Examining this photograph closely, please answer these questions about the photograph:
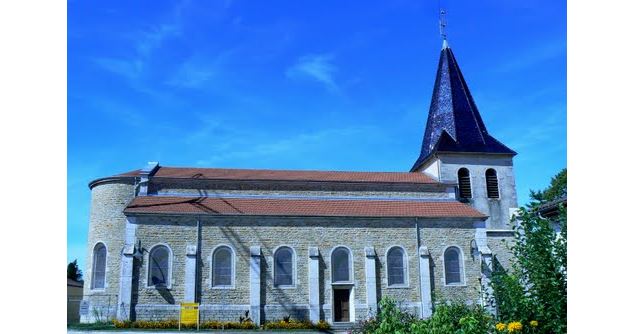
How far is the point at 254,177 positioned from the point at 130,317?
9.33 meters

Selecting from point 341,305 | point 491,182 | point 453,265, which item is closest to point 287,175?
point 341,305

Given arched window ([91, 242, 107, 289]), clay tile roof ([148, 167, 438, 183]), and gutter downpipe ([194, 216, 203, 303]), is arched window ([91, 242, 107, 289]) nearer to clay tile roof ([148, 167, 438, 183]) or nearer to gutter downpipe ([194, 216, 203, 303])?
gutter downpipe ([194, 216, 203, 303])

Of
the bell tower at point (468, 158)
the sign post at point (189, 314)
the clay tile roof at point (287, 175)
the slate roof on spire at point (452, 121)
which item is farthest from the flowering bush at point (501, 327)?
the slate roof on spire at point (452, 121)

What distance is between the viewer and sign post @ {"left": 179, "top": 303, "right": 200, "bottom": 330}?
2083 cm

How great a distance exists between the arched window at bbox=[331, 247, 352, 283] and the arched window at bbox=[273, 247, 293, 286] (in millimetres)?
1939

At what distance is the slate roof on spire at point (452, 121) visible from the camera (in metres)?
31.0

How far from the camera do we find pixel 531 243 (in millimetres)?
5969

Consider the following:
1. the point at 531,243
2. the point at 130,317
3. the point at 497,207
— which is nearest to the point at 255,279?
the point at 130,317

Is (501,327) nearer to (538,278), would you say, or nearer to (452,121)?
(538,278)

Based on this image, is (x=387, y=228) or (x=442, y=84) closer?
(x=387, y=228)

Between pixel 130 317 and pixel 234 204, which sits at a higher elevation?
pixel 234 204

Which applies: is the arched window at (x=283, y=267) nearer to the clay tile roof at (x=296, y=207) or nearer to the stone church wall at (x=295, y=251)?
→ the stone church wall at (x=295, y=251)

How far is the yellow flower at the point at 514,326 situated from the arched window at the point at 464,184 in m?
24.8
